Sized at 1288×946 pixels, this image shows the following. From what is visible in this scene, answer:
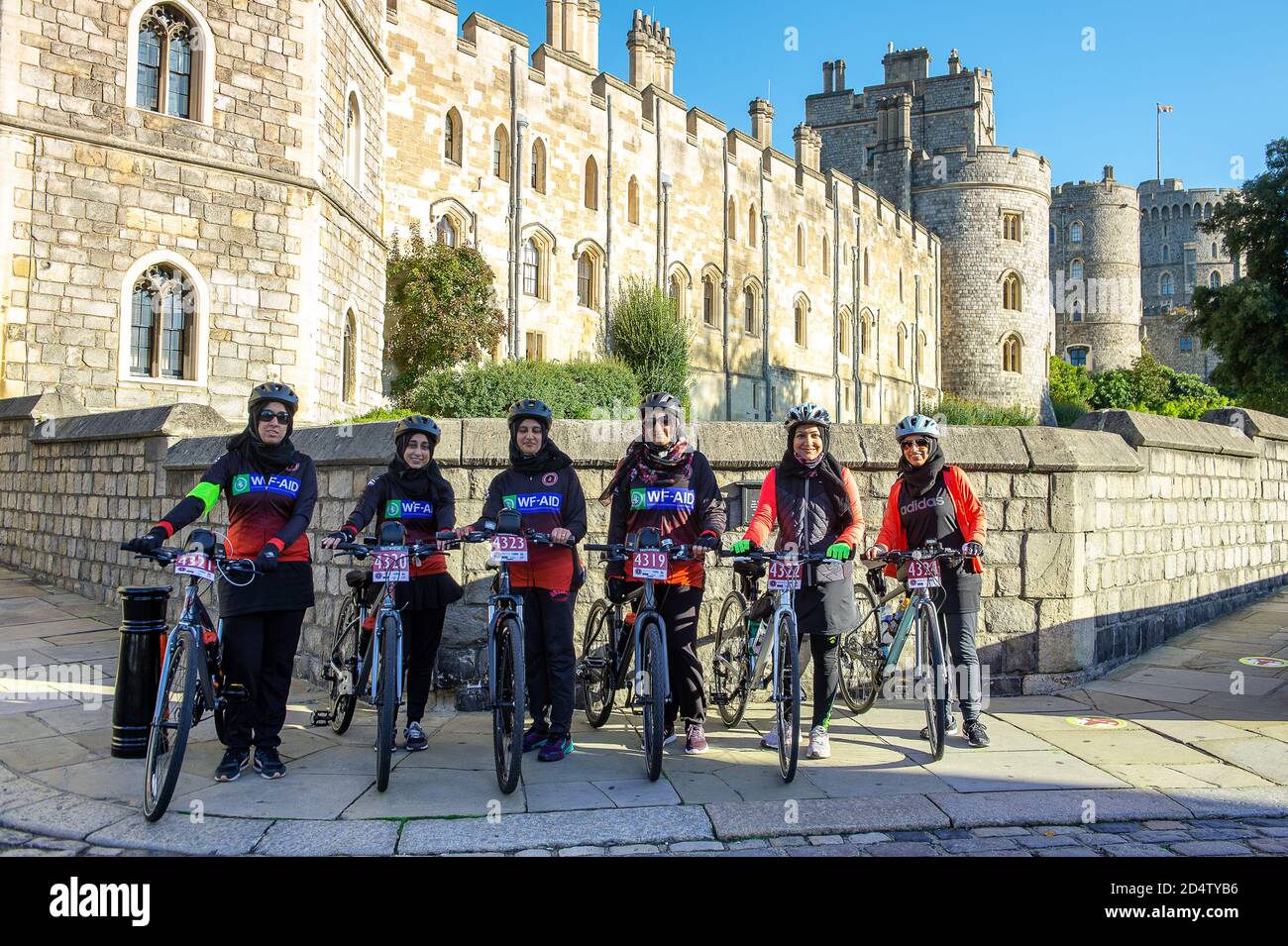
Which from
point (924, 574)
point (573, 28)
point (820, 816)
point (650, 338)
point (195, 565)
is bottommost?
point (820, 816)

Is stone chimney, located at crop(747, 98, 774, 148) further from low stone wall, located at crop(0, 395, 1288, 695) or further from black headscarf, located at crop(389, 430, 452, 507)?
black headscarf, located at crop(389, 430, 452, 507)

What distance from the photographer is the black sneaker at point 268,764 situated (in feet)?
17.0

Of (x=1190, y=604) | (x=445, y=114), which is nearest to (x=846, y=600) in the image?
(x=1190, y=604)

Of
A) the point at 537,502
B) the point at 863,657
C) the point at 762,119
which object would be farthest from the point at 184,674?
the point at 762,119

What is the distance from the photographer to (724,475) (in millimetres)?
7379

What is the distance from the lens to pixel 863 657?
6.69 m

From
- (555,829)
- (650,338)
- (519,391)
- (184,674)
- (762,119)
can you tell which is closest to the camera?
(555,829)

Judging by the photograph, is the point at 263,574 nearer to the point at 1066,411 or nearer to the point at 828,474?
the point at 828,474

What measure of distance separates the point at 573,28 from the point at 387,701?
99.4 feet

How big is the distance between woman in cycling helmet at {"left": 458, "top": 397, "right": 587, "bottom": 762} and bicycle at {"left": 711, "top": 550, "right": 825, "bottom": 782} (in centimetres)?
94

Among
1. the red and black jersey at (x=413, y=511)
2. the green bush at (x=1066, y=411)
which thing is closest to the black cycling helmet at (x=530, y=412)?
the red and black jersey at (x=413, y=511)

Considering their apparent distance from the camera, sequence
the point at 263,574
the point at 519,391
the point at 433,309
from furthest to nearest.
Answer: the point at 433,309
the point at 519,391
the point at 263,574

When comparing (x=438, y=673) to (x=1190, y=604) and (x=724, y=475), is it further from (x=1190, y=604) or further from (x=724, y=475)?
(x=1190, y=604)

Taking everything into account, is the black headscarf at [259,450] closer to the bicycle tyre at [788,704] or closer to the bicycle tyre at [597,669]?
the bicycle tyre at [597,669]
